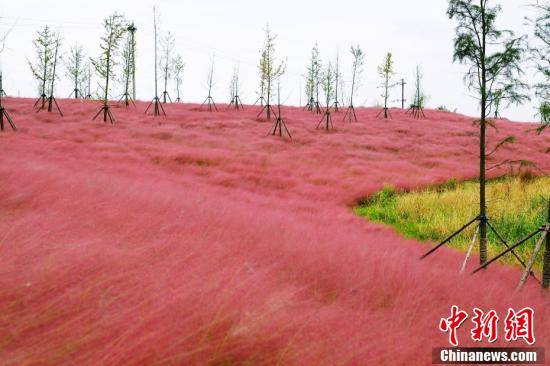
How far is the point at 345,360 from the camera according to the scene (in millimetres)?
2393

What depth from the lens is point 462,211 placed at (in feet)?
39.0

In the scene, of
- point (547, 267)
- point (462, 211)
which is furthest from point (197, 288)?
point (462, 211)

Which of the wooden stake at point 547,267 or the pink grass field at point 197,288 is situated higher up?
the pink grass field at point 197,288

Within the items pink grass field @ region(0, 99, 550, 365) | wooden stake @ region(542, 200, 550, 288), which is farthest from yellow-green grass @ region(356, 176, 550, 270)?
pink grass field @ region(0, 99, 550, 365)

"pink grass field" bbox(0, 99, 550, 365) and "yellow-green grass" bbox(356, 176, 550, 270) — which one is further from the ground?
"pink grass field" bbox(0, 99, 550, 365)

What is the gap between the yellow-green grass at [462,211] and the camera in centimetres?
998

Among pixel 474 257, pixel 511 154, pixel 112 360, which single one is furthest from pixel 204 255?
pixel 511 154

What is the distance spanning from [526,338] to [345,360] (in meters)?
2.39

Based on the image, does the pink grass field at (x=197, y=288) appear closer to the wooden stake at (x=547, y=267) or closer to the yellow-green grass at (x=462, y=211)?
the wooden stake at (x=547, y=267)

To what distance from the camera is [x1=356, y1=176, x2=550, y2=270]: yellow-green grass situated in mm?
9984

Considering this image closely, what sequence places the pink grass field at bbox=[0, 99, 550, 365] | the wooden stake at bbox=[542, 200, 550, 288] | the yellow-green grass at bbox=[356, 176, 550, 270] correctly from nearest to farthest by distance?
the pink grass field at bbox=[0, 99, 550, 365] < the wooden stake at bbox=[542, 200, 550, 288] < the yellow-green grass at bbox=[356, 176, 550, 270]

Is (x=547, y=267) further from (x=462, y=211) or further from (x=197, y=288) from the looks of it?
(x=197, y=288)

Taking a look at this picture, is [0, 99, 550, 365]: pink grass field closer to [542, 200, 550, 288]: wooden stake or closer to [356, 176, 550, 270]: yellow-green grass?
[542, 200, 550, 288]: wooden stake

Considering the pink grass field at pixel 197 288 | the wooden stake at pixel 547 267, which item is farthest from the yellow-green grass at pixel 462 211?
the pink grass field at pixel 197 288
